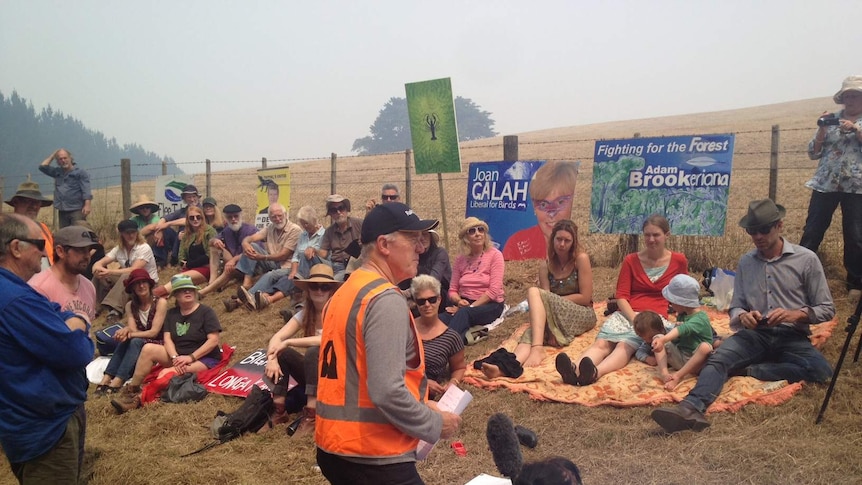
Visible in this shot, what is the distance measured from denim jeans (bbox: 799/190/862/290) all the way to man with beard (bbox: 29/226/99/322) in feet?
21.5

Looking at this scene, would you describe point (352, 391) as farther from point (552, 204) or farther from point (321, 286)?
point (552, 204)

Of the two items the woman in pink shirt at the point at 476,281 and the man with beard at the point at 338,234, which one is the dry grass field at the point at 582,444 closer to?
the woman in pink shirt at the point at 476,281

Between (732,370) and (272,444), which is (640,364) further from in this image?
(272,444)

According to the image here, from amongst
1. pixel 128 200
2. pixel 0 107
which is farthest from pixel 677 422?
pixel 0 107

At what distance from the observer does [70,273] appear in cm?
487

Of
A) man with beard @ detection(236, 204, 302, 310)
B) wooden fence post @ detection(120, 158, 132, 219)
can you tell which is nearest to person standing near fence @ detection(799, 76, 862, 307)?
man with beard @ detection(236, 204, 302, 310)

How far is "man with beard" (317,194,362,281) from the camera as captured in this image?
8750mm

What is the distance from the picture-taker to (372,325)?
232 centimetres

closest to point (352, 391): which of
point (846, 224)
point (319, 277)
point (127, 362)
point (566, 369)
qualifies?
→ point (566, 369)

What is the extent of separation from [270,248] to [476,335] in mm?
4107

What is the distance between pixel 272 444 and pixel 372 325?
354cm

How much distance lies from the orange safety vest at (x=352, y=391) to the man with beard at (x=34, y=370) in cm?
158

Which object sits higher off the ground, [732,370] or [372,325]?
[372,325]

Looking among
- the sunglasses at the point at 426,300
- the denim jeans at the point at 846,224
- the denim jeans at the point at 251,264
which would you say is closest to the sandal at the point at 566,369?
the sunglasses at the point at 426,300
